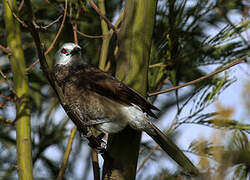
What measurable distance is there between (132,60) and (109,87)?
0.22m

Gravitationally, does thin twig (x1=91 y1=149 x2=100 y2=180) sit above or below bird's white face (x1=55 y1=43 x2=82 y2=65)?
below

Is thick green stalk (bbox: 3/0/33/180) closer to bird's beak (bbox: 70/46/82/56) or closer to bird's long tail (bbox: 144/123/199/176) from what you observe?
bird's beak (bbox: 70/46/82/56)

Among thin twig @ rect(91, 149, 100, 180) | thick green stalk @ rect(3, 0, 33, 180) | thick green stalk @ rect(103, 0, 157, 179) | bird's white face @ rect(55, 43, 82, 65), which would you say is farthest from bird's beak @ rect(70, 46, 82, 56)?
thin twig @ rect(91, 149, 100, 180)

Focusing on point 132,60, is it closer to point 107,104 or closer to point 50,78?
point 107,104

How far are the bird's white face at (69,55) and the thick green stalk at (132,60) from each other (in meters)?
0.49

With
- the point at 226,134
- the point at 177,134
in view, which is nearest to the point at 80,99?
the point at 177,134

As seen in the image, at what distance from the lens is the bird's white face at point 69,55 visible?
2.60 meters

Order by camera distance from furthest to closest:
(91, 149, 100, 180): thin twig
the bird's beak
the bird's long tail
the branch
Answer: the bird's beak → (91, 149, 100, 180): thin twig → the bird's long tail → the branch

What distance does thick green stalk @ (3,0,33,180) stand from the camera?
212 cm

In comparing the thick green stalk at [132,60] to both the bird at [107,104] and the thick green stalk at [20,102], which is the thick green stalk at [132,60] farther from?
the thick green stalk at [20,102]

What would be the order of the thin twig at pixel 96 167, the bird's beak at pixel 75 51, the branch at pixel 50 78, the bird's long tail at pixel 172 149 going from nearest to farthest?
the branch at pixel 50 78, the bird's long tail at pixel 172 149, the thin twig at pixel 96 167, the bird's beak at pixel 75 51

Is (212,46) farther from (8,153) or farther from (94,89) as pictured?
(8,153)

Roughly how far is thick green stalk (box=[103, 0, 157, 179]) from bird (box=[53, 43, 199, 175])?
0.18 feet

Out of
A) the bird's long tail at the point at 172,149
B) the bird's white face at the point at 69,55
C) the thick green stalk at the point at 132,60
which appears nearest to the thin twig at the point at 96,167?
the thick green stalk at the point at 132,60
